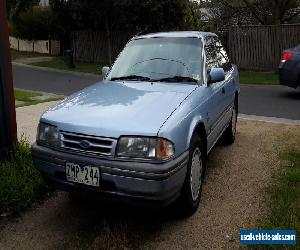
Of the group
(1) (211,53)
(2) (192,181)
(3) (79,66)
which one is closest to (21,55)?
(3) (79,66)

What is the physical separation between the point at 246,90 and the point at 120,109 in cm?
996

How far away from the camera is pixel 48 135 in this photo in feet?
12.9

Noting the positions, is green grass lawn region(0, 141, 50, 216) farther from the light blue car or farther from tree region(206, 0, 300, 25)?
tree region(206, 0, 300, 25)

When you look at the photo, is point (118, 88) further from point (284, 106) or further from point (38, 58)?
point (38, 58)

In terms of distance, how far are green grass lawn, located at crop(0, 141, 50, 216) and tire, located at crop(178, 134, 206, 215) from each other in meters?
1.62

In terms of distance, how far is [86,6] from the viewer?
66.8 ft

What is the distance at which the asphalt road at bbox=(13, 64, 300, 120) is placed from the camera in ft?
31.8

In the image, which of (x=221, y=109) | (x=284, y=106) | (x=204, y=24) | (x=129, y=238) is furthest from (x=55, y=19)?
(x=129, y=238)

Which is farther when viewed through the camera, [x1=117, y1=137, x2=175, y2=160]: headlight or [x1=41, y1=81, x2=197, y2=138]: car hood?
[x1=41, y1=81, x2=197, y2=138]: car hood

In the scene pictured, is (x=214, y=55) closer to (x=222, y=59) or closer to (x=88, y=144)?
(x=222, y=59)

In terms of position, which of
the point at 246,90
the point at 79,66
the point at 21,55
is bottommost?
the point at 246,90

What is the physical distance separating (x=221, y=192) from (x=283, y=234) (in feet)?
3.95

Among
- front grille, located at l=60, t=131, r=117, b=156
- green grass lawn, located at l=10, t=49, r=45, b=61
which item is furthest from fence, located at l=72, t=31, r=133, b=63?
front grille, located at l=60, t=131, r=117, b=156

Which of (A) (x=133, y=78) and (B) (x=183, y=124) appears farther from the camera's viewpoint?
(A) (x=133, y=78)
